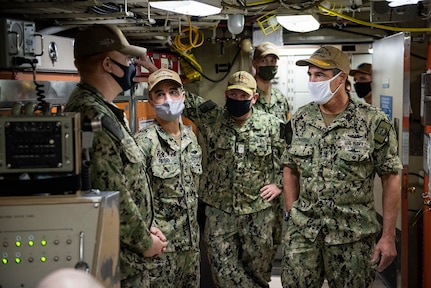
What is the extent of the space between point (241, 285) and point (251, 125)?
3.92 ft

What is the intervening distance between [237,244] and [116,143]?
6.93ft

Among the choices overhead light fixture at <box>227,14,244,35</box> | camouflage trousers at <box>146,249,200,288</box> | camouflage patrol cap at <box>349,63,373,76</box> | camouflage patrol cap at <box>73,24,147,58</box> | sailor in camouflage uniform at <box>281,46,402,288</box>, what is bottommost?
camouflage trousers at <box>146,249,200,288</box>

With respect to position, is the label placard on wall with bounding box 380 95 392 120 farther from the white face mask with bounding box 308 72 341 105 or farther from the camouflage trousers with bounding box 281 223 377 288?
the camouflage trousers with bounding box 281 223 377 288

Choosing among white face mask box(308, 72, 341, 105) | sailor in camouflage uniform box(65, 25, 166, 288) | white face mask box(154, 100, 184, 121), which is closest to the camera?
sailor in camouflage uniform box(65, 25, 166, 288)

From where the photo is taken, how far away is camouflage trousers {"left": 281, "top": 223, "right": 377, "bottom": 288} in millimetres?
3320

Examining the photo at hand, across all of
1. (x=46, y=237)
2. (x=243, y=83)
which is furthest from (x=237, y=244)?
(x=46, y=237)

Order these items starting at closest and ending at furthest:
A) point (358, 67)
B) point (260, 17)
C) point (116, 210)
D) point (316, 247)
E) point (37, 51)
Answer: point (116, 210), point (37, 51), point (316, 247), point (260, 17), point (358, 67)

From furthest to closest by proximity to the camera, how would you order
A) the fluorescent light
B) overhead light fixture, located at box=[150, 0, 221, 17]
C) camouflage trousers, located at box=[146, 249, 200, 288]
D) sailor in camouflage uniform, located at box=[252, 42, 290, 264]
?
sailor in camouflage uniform, located at box=[252, 42, 290, 264], the fluorescent light, camouflage trousers, located at box=[146, 249, 200, 288], overhead light fixture, located at box=[150, 0, 221, 17]

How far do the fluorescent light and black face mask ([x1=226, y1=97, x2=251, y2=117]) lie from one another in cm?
91

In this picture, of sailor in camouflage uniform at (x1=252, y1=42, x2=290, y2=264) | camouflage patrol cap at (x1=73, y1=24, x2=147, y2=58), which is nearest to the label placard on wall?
sailor in camouflage uniform at (x1=252, y1=42, x2=290, y2=264)

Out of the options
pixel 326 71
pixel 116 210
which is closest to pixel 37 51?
pixel 116 210

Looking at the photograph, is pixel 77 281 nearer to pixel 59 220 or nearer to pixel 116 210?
pixel 59 220

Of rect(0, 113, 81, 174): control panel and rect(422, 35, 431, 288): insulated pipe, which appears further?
rect(422, 35, 431, 288): insulated pipe

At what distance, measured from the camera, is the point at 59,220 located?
194cm
